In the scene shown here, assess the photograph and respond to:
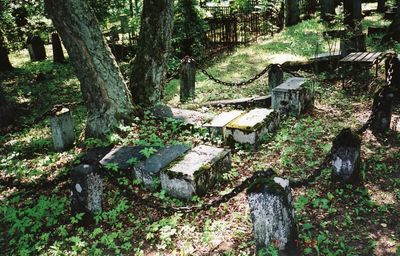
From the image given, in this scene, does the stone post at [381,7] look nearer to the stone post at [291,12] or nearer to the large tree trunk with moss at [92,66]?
the stone post at [291,12]

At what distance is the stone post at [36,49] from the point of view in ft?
56.0

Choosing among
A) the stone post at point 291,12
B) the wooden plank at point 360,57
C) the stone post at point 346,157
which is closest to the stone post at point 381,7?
the stone post at point 291,12

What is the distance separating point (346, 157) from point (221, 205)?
1.81m

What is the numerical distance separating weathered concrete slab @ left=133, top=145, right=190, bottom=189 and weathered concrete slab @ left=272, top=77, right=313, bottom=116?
277cm

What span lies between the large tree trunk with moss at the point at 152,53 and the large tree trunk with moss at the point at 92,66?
2.60ft

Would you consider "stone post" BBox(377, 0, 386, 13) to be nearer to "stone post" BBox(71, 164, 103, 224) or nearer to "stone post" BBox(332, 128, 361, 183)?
"stone post" BBox(332, 128, 361, 183)

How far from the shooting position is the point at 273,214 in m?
3.55

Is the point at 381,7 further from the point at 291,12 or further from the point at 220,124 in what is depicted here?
the point at 220,124

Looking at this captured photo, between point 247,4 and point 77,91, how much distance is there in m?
14.0

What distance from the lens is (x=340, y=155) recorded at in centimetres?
481

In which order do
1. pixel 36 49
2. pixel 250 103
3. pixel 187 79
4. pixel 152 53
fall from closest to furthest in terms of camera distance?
pixel 152 53 < pixel 250 103 < pixel 187 79 < pixel 36 49

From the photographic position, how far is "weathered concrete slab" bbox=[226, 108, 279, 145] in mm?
6238

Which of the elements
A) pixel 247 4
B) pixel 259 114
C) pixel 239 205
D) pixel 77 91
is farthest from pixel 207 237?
pixel 247 4

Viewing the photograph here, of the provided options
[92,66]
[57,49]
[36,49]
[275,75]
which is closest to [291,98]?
[275,75]
